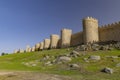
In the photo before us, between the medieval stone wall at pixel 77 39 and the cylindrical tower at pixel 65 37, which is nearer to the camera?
the medieval stone wall at pixel 77 39

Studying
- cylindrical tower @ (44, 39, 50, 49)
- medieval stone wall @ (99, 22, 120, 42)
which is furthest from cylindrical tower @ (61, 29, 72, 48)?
cylindrical tower @ (44, 39, 50, 49)

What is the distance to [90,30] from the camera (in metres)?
67.1

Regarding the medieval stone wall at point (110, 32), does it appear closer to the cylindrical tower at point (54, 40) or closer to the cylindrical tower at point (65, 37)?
the cylindrical tower at point (65, 37)

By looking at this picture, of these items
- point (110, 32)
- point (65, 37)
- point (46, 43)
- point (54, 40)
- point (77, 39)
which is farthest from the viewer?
point (46, 43)

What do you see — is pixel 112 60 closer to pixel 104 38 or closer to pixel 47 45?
pixel 104 38

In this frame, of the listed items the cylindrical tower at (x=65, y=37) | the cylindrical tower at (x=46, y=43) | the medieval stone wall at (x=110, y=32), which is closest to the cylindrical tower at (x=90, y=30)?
the medieval stone wall at (x=110, y=32)

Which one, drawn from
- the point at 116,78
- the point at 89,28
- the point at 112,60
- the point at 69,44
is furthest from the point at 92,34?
the point at 116,78

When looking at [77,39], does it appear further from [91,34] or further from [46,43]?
[46,43]

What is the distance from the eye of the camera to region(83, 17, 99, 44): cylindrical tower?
2638 inches

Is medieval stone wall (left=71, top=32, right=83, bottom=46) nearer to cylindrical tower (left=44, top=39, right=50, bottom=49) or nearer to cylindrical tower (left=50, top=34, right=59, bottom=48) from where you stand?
cylindrical tower (left=50, top=34, right=59, bottom=48)

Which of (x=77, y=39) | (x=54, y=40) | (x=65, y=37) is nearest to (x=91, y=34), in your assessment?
(x=77, y=39)

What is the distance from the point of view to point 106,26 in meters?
66.7

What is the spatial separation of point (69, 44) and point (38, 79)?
60.8 metres

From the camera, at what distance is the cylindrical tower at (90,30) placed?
67.0 metres
